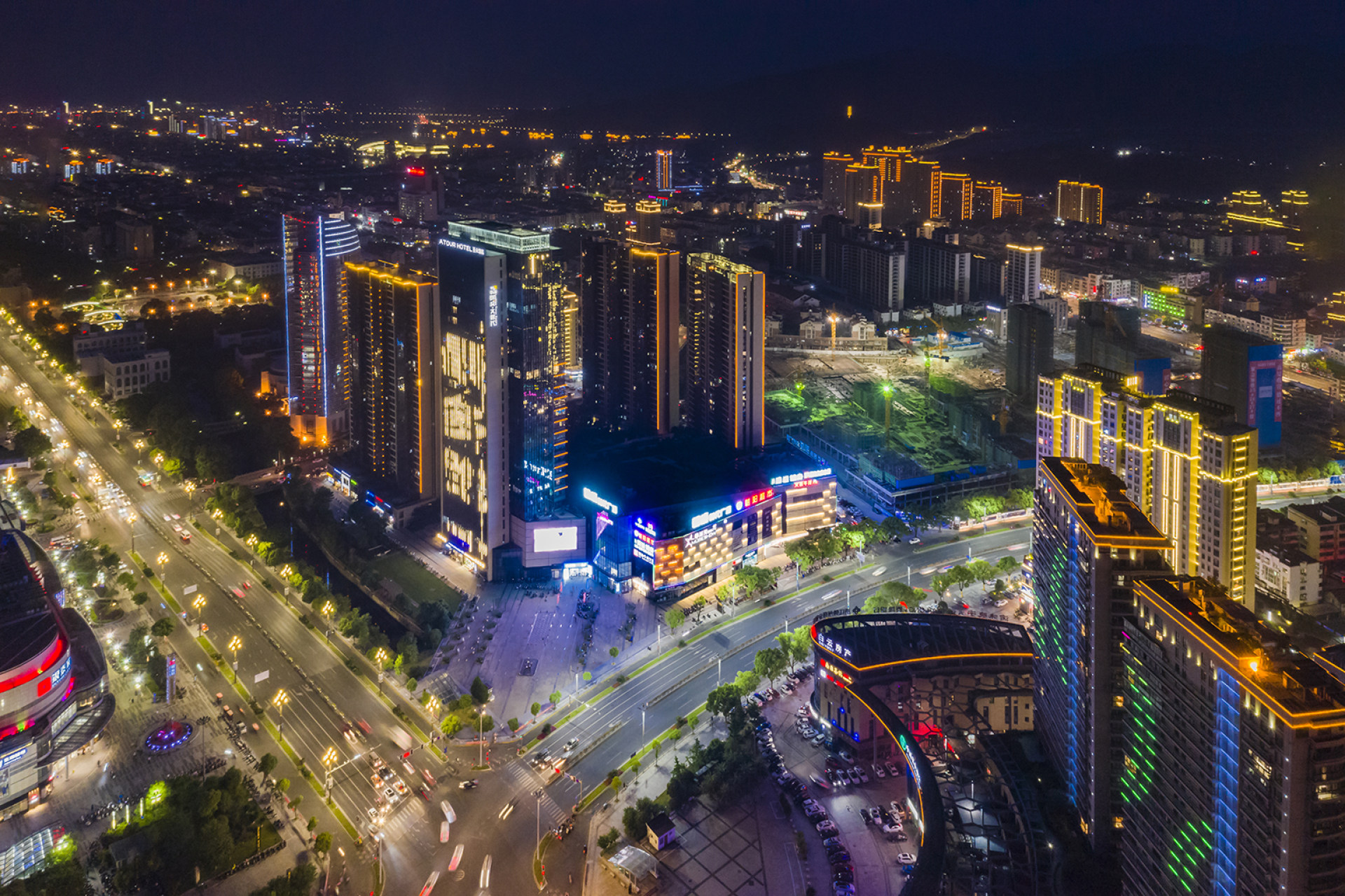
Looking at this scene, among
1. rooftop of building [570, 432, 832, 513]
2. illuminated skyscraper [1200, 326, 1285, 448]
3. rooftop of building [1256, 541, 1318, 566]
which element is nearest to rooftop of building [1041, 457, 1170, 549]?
rooftop of building [1256, 541, 1318, 566]

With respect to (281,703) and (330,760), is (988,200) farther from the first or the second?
(330,760)

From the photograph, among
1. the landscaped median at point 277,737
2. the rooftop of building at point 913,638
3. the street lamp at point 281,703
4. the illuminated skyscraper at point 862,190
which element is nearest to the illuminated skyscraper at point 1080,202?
the illuminated skyscraper at point 862,190

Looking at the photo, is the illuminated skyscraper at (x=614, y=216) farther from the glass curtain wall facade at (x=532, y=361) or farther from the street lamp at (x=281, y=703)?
the street lamp at (x=281, y=703)

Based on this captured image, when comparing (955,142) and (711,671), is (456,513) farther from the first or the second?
(955,142)

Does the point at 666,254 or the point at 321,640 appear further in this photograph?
the point at 666,254

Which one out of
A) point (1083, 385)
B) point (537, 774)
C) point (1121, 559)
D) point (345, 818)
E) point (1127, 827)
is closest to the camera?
point (1127, 827)

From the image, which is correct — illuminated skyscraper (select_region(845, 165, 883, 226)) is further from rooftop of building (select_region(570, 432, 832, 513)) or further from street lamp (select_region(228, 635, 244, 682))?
street lamp (select_region(228, 635, 244, 682))

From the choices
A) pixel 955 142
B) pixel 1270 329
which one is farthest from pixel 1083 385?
pixel 955 142
